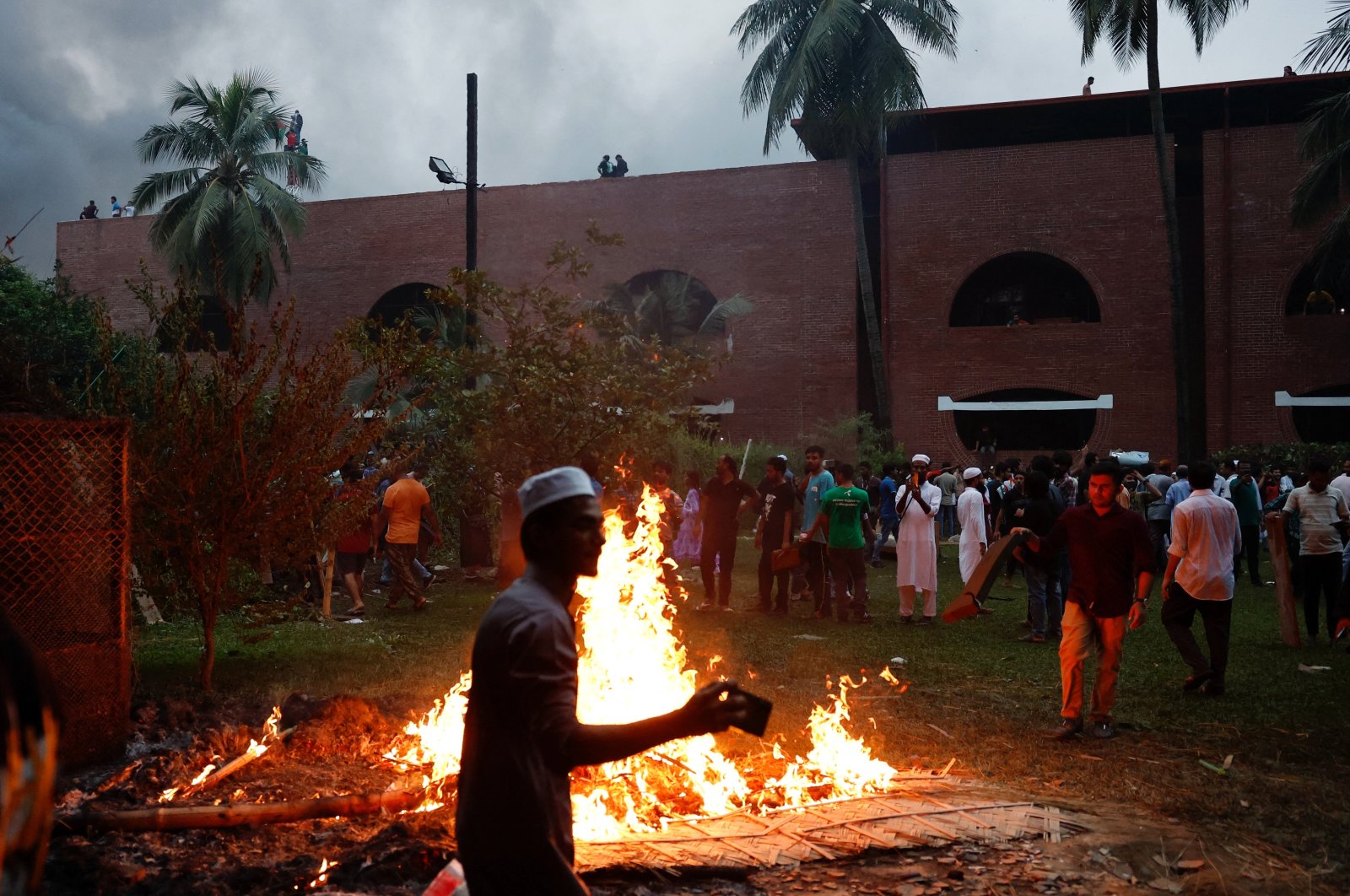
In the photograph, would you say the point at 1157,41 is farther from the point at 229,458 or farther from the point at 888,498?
the point at 229,458

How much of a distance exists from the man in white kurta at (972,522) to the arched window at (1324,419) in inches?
834

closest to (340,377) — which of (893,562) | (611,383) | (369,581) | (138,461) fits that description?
(138,461)

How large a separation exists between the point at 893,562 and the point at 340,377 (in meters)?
Answer: 14.1

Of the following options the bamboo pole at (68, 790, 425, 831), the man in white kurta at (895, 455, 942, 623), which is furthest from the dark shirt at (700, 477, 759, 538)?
the bamboo pole at (68, 790, 425, 831)

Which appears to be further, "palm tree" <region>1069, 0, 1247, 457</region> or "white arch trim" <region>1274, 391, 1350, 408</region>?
"white arch trim" <region>1274, 391, 1350, 408</region>

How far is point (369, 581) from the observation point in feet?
54.6

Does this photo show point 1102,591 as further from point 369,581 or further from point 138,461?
point 369,581

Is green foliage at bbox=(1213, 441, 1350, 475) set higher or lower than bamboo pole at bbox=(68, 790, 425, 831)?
higher

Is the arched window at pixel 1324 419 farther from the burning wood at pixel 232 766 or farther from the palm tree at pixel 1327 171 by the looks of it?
the burning wood at pixel 232 766

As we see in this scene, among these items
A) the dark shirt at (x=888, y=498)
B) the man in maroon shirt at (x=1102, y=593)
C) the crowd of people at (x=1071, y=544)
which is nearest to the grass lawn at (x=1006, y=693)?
the man in maroon shirt at (x=1102, y=593)

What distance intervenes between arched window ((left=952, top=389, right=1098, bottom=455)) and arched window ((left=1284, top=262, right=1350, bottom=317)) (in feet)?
21.1

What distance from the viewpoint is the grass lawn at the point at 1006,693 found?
19.8 feet

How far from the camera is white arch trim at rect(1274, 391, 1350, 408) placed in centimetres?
2909

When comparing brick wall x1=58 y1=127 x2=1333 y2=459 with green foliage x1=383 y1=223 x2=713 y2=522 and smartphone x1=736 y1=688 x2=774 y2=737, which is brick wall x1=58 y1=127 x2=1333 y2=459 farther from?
smartphone x1=736 y1=688 x2=774 y2=737
